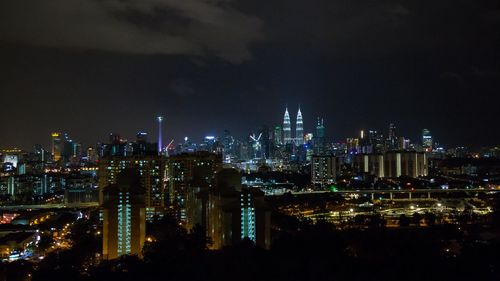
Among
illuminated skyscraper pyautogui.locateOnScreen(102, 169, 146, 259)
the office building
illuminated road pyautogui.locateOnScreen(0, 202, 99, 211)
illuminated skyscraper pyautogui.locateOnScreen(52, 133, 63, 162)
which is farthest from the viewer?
illuminated skyscraper pyautogui.locateOnScreen(52, 133, 63, 162)

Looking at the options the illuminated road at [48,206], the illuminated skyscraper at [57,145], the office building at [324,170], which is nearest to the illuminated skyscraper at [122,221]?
the illuminated road at [48,206]

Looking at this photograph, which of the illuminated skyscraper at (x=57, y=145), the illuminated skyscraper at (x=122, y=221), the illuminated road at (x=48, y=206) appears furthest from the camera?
the illuminated skyscraper at (x=57, y=145)

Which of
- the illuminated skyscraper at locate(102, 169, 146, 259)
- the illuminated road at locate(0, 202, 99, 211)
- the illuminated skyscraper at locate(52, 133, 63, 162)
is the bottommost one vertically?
the illuminated road at locate(0, 202, 99, 211)

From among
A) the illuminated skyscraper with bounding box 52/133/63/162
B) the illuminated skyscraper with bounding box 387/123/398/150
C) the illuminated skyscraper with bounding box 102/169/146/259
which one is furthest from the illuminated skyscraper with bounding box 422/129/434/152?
the illuminated skyscraper with bounding box 102/169/146/259

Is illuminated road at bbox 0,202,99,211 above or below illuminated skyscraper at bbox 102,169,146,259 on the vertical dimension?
below

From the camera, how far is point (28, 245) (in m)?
9.93

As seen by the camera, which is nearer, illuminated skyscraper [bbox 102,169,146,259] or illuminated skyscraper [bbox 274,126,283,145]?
illuminated skyscraper [bbox 102,169,146,259]

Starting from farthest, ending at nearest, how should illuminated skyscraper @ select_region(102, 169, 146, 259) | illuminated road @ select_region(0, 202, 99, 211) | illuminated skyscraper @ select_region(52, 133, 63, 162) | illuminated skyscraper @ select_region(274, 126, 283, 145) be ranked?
illuminated skyscraper @ select_region(274, 126, 283, 145) < illuminated skyscraper @ select_region(52, 133, 63, 162) < illuminated road @ select_region(0, 202, 99, 211) < illuminated skyscraper @ select_region(102, 169, 146, 259)

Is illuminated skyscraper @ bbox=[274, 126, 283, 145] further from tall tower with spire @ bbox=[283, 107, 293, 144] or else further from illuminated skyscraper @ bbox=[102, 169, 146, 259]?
illuminated skyscraper @ bbox=[102, 169, 146, 259]

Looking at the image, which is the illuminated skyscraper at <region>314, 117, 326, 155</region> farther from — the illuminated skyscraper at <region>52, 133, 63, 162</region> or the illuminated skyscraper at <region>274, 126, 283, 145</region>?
the illuminated skyscraper at <region>52, 133, 63, 162</region>

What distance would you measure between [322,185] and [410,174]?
20.4ft

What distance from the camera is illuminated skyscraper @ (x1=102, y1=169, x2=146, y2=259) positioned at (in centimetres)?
785

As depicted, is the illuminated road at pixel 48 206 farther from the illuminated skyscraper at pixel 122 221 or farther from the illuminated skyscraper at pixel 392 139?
the illuminated skyscraper at pixel 392 139

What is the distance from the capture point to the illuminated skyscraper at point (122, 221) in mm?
7852
